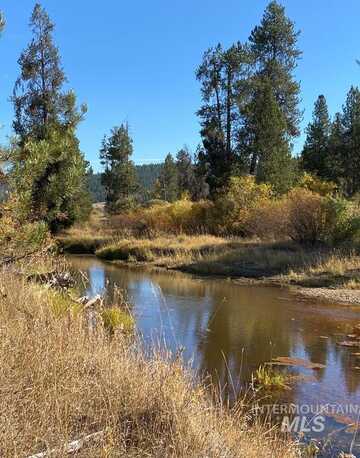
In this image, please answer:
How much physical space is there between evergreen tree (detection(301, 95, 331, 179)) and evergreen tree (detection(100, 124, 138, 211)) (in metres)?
16.3

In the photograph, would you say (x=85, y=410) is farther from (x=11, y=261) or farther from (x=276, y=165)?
(x=276, y=165)

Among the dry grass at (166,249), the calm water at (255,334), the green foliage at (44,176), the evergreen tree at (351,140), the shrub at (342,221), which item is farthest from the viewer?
the evergreen tree at (351,140)

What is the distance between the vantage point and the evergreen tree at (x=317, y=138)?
49713 mm

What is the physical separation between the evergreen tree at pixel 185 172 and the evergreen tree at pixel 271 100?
24304 mm

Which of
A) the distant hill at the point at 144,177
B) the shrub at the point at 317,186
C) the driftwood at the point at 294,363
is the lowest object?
the driftwood at the point at 294,363

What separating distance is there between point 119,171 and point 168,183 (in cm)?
2085

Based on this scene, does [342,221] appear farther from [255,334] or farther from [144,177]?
[144,177]

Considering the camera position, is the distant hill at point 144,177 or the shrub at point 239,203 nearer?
the shrub at point 239,203

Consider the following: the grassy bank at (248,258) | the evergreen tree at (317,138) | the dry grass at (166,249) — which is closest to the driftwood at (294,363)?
the grassy bank at (248,258)

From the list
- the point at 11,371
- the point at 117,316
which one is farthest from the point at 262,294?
the point at 11,371

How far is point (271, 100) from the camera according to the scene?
1385 inches

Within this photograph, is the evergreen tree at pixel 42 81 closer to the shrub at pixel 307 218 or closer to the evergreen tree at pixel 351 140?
the shrub at pixel 307 218

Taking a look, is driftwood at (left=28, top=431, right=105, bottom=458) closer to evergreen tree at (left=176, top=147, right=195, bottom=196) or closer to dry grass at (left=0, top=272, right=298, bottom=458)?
dry grass at (left=0, top=272, right=298, bottom=458)

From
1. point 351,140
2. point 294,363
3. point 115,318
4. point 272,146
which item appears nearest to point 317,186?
point 272,146
